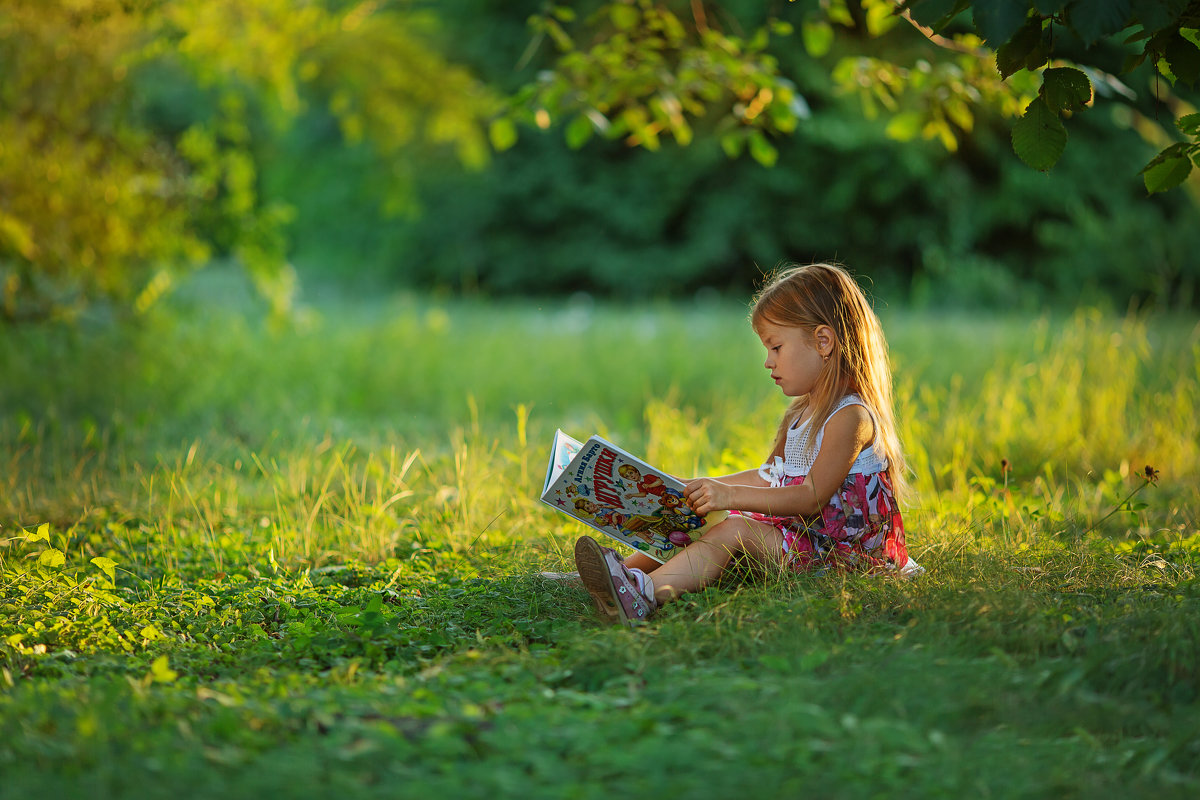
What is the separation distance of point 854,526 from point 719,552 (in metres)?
0.41

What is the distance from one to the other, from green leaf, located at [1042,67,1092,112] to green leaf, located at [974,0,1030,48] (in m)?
0.48

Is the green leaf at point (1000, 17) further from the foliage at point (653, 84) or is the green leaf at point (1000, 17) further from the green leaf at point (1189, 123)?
the foliage at point (653, 84)

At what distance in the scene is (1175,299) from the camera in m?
14.5

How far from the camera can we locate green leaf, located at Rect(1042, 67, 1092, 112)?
280 cm

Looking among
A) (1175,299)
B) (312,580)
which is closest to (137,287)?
(312,580)

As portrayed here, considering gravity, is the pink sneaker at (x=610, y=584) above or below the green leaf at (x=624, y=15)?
below

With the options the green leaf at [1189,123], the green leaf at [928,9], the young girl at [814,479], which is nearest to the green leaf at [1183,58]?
the green leaf at [1189,123]

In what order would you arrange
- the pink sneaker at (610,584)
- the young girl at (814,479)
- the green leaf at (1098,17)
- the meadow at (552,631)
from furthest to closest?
the young girl at (814,479), the pink sneaker at (610,584), the green leaf at (1098,17), the meadow at (552,631)

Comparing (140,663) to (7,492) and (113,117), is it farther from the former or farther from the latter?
(113,117)

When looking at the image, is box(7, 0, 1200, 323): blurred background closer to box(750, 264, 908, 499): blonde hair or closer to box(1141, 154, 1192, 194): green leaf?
box(1141, 154, 1192, 194): green leaf

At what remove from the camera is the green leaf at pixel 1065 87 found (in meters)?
2.80

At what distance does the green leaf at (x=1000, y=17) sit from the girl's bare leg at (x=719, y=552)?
1524 mm

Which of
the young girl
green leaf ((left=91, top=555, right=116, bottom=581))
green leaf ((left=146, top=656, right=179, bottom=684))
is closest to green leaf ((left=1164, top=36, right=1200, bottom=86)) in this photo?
the young girl

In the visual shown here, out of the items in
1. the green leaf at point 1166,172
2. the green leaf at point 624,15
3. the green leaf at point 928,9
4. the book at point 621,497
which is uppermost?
the green leaf at point 624,15
